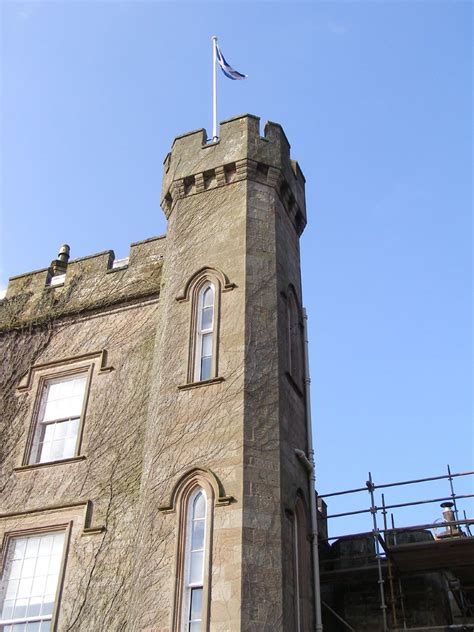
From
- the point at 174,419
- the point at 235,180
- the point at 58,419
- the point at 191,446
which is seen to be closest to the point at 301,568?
the point at 191,446

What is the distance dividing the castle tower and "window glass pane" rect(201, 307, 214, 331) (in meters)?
0.04

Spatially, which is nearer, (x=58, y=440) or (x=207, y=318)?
(x=207, y=318)

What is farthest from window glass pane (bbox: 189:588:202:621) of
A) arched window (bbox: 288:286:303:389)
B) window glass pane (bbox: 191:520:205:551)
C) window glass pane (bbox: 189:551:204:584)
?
arched window (bbox: 288:286:303:389)

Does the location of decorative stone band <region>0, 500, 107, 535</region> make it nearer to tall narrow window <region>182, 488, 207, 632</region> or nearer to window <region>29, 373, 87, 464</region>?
window <region>29, 373, 87, 464</region>

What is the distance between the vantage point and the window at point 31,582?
38.3ft

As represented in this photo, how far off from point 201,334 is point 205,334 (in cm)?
7

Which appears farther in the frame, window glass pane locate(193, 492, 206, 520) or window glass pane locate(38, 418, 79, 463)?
window glass pane locate(38, 418, 79, 463)

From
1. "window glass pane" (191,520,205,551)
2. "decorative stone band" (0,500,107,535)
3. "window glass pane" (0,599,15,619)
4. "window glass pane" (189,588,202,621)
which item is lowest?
"window glass pane" (189,588,202,621)

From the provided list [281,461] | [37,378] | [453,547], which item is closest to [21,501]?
[37,378]

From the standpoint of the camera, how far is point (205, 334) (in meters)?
12.6

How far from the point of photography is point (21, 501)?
12.9 meters

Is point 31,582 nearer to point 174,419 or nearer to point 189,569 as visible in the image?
point 189,569

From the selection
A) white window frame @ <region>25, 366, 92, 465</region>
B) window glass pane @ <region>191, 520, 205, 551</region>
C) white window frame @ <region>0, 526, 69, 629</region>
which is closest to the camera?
window glass pane @ <region>191, 520, 205, 551</region>

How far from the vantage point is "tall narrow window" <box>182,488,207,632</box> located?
9766 millimetres
